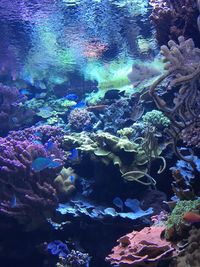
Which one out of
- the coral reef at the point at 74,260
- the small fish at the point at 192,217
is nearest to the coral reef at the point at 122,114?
the coral reef at the point at 74,260

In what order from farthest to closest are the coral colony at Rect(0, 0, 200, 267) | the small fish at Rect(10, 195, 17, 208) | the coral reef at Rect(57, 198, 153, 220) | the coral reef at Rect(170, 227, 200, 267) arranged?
the small fish at Rect(10, 195, 17, 208)
the coral reef at Rect(57, 198, 153, 220)
the coral colony at Rect(0, 0, 200, 267)
the coral reef at Rect(170, 227, 200, 267)

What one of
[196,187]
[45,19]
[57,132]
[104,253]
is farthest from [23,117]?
[196,187]

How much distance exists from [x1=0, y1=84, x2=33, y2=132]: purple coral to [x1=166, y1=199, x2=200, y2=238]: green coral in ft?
27.0

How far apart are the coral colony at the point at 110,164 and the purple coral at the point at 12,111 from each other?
0.04 m

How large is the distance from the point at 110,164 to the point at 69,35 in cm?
933

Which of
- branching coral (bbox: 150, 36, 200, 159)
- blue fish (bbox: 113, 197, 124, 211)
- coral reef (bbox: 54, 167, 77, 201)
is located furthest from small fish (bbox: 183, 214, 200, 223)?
coral reef (bbox: 54, 167, 77, 201)

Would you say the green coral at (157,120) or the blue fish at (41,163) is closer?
the blue fish at (41,163)

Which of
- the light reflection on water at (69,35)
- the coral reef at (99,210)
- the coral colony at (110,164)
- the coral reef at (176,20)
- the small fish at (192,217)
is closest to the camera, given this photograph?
the small fish at (192,217)

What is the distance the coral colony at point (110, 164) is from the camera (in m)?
3.83

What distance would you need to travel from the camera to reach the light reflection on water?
1093cm

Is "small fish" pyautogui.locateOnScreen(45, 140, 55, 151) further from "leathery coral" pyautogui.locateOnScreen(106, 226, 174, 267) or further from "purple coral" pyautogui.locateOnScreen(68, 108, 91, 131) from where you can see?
"leathery coral" pyautogui.locateOnScreen(106, 226, 174, 267)

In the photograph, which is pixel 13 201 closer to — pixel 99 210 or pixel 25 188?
pixel 25 188

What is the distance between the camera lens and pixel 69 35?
1368 cm

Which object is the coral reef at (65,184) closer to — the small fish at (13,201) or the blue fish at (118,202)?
the small fish at (13,201)
